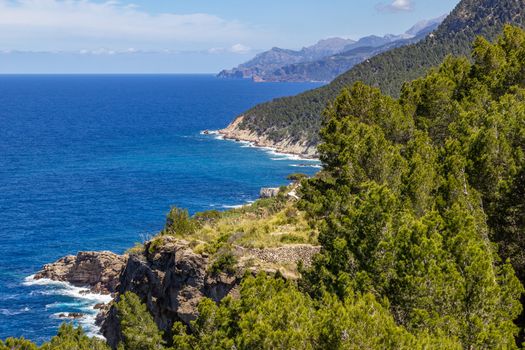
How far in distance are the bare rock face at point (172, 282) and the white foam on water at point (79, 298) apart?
583 inches

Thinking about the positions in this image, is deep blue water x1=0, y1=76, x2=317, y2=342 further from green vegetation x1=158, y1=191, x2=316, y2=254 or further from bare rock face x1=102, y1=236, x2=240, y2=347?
green vegetation x1=158, y1=191, x2=316, y2=254

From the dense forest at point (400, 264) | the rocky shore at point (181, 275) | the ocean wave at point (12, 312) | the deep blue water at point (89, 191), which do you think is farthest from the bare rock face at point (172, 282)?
the ocean wave at point (12, 312)

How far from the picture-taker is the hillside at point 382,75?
155 meters

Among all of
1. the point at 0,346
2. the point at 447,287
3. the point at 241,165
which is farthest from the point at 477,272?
the point at 241,165

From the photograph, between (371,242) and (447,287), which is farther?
(371,242)

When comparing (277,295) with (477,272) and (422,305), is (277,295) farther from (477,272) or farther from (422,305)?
(477,272)

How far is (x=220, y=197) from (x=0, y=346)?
73419 millimetres

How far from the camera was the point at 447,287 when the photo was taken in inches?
683

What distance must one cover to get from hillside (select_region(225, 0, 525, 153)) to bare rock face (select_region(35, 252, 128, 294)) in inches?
3426

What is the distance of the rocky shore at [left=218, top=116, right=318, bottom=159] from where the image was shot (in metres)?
145

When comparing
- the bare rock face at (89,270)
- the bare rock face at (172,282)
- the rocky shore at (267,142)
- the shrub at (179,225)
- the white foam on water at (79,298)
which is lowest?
the white foam on water at (79,298)

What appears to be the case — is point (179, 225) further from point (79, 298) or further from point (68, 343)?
point (79, 298)

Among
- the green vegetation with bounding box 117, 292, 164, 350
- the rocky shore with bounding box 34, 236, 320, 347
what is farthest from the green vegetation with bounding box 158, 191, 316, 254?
the green vegetation with bounding box 117, 292, 164, 350

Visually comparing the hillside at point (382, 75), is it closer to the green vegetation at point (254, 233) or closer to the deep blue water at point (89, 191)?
the deep blue water at point (89, 191)
